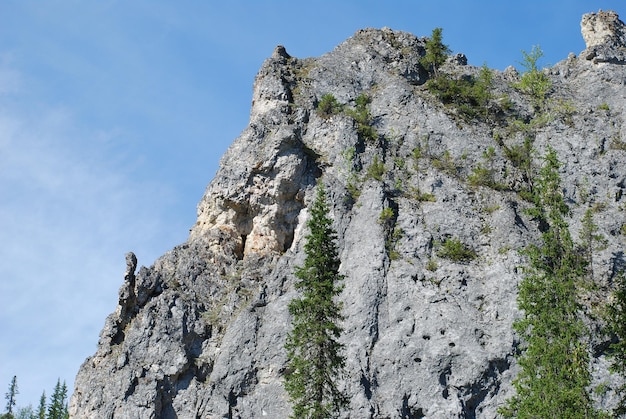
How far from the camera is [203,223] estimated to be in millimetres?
53344

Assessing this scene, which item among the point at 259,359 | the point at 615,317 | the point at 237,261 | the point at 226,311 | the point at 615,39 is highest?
the point at 615,39

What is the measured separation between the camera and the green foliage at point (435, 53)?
214ft

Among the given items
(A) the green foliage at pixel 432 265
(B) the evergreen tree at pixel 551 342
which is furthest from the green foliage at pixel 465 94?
(B) the evergreen tree at pixel 551 342

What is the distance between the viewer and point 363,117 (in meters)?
57.3

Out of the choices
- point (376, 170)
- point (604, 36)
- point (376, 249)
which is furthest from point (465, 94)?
point (376, 249)

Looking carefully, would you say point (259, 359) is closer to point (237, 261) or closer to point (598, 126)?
point (237, 261)

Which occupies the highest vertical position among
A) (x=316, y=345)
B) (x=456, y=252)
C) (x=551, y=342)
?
(x=456, y=252)

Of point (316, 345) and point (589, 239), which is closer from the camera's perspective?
point (316, 345)

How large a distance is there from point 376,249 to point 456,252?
5.13 metres

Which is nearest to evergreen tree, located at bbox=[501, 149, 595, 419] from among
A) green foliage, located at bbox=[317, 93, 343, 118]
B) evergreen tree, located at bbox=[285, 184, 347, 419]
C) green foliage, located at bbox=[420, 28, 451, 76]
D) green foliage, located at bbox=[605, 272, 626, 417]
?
green foliage, located at bbox=[605, 272, 626, 417]

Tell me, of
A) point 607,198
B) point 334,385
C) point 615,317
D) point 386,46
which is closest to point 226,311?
point 334,385

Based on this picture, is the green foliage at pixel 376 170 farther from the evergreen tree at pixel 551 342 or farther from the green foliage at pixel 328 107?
the evergreen tree at pixel 551 342

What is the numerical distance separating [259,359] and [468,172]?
21.2 m

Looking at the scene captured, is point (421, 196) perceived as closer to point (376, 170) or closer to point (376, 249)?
point (376, 170)
